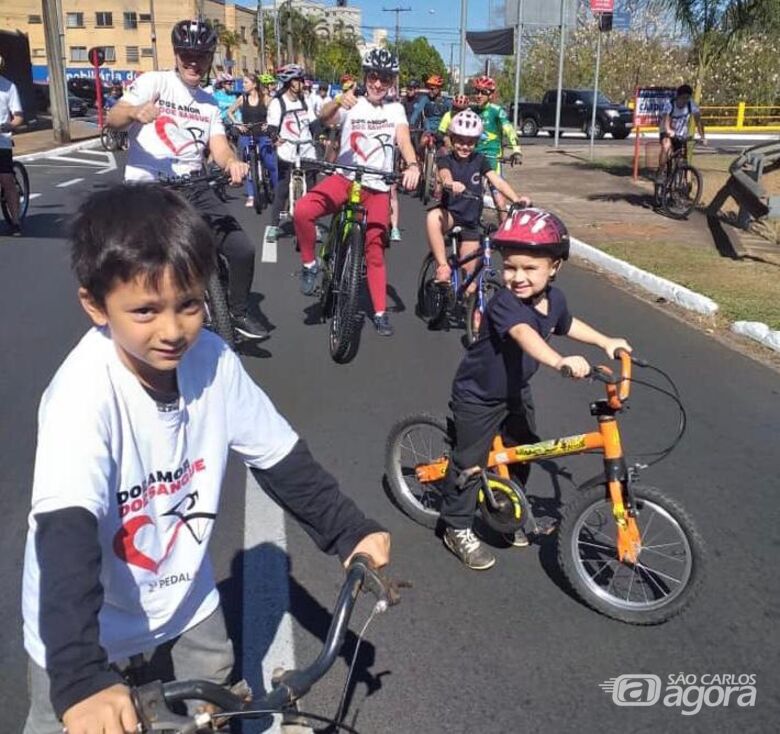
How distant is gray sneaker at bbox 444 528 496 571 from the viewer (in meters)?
3.86

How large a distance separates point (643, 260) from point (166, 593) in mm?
9419

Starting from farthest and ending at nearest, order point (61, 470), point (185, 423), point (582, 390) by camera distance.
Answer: point (582, 390), point (185, 423), point (61, 470)

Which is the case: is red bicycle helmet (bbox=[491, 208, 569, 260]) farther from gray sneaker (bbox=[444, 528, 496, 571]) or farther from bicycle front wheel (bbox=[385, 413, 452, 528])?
gray sneaker (bbox=[444, 528, 496, 571])

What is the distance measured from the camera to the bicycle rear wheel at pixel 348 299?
21.4ft

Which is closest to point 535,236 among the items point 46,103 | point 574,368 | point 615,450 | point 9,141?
point 574,368

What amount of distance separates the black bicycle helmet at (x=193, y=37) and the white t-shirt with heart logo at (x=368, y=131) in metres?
1.88

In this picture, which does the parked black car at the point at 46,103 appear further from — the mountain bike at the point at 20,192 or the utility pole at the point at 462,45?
the mountain bike at the point at 20,192

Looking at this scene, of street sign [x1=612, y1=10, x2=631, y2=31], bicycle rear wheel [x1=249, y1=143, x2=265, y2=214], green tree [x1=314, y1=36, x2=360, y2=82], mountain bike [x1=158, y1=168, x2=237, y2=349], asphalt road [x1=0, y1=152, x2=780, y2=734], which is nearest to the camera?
asphalt road [x1=0, y1=152, x2=780, y2=734]

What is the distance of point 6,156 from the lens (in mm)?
11297

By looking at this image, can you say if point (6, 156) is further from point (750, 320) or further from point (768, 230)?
point (768, 230)

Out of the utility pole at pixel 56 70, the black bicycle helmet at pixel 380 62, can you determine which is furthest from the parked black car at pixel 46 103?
the black bicycle helmet at pixel 380 62

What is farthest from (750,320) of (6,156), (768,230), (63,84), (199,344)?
(63,84)

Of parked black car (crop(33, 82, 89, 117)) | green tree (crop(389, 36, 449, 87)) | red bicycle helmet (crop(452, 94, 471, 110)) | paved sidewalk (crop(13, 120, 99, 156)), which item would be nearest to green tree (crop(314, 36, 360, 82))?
green tree (crop(389, 36, 449, 87))

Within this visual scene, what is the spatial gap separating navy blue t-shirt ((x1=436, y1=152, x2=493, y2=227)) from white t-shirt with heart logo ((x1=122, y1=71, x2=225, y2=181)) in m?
2.10
